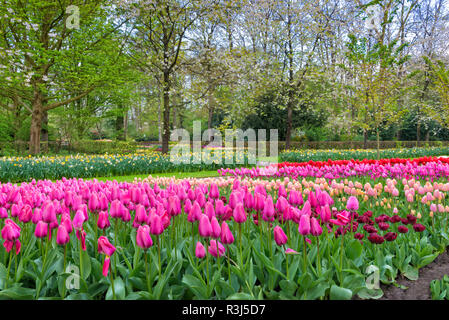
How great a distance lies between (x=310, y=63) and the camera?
63.1 feet

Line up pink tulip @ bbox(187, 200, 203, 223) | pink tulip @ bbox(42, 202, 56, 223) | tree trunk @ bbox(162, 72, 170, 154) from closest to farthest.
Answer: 1. pink tulip @ bbox(42, 202, 56, 223)
2. pink tulip @ bbox(187, 200, 203, 223)
3. tree trunk @ bbox(162, 72, 170, 154)

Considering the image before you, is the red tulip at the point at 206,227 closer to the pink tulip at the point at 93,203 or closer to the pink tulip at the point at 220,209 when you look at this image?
the pink tulip at the point at 220,209

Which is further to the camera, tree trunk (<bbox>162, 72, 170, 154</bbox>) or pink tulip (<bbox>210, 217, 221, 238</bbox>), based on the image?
tree trunk (<bbox>162, 72, 170, 154</bbox>)

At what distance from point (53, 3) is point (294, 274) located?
1454 centimetres

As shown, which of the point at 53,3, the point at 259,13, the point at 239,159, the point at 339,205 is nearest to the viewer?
the point at 339,205

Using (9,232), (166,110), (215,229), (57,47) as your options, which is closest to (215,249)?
(215,229)

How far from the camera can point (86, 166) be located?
10117 mm

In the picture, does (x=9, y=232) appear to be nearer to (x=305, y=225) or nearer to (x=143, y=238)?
(x=143, y=238)

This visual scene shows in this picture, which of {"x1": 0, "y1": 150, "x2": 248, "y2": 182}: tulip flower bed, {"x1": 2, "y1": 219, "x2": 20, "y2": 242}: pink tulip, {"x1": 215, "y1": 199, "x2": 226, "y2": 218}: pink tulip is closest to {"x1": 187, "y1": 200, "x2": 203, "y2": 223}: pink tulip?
{"x1": 215, "y1": 199, "x2": 226, "y2": 218}: pink tulip

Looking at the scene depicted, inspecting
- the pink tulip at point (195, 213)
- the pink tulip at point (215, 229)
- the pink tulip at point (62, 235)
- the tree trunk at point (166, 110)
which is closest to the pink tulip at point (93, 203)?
the pink tulip at point (62, 235)

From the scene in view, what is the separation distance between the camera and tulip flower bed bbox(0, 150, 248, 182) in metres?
9.20

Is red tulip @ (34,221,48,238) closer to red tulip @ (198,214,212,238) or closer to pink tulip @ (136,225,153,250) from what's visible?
pink tulip @ (136,225,153,250)

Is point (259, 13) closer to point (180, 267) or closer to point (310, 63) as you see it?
point (310, 63)

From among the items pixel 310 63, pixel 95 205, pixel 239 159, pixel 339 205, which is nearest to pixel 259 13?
pixel 310 63
